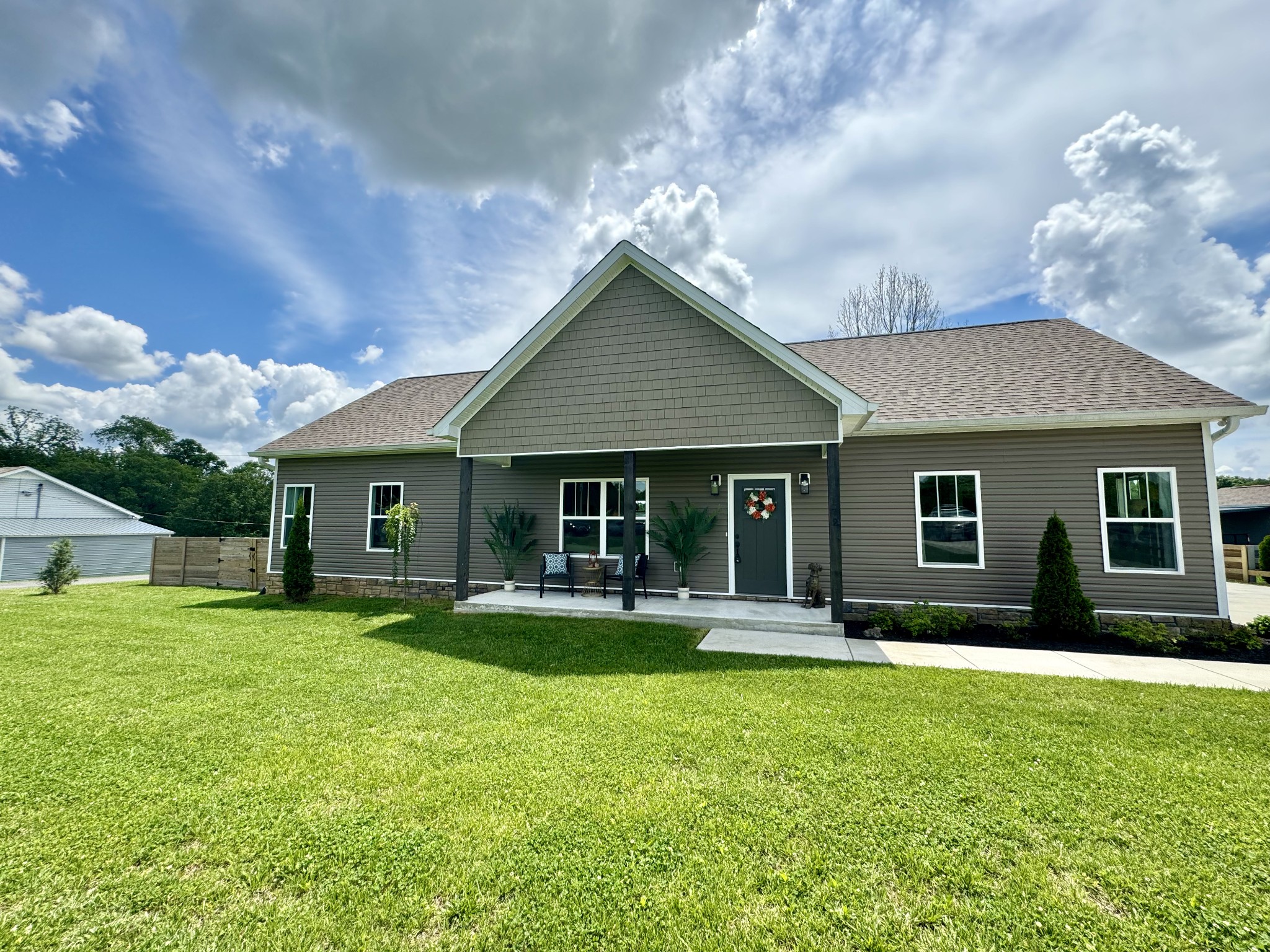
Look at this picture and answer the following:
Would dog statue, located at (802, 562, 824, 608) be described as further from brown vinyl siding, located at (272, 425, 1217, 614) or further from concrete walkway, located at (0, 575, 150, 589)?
concrete walkway, located at (0, 575, 150, 589)

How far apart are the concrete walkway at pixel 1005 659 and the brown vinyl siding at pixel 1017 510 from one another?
1.27 metres

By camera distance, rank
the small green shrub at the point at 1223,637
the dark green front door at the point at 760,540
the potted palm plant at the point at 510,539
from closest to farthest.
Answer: the small green shrub at the point at 1223,637 → the dark green front door at the point at 760,540 → the potted palm plant at the point at 510,539

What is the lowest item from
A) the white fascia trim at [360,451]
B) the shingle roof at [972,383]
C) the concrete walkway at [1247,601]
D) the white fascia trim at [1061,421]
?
the concrete walkway at [1247,601]

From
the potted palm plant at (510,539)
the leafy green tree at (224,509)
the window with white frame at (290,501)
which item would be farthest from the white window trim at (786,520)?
the leafy green tree at (224,509)

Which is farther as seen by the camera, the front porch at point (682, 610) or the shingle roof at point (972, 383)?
the shingle roof at point (972, 383)

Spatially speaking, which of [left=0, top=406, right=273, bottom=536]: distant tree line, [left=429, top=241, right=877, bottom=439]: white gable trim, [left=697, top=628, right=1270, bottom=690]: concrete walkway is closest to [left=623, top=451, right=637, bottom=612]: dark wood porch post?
[left=697, top=628, right=1270, bottom=690]: concrete walkway

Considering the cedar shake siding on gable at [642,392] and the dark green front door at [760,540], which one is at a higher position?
the cedar shake siding on gable at [642,392]

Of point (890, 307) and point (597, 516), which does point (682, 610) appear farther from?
point (890, 307)

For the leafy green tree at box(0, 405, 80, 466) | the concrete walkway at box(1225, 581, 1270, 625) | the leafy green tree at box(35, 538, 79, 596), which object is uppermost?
the leafy green tree at box(0, 405, 80, 466)

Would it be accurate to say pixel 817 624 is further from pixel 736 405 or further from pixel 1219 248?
pixel 1219 248

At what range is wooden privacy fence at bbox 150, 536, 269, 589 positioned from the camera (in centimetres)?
1292

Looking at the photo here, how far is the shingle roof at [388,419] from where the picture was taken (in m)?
11.1

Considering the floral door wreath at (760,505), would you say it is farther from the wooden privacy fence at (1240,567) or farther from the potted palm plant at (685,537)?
the wooden privacy fence at (1240,567)

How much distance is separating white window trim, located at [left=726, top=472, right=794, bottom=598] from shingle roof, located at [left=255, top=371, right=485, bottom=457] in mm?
6010
